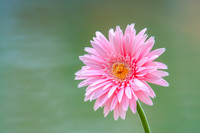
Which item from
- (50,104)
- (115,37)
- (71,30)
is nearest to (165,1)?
(71,30)

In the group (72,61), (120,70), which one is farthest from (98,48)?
(72,61)

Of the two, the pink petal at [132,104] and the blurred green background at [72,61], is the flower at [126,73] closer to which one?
the pink petal at [132,104]

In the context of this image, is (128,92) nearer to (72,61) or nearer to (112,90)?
(112,90)

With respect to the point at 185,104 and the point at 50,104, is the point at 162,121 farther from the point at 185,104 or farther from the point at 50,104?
the point at 50,104

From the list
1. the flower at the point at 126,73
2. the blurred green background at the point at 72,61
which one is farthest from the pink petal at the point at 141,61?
the blurred green background at the point at 72,61

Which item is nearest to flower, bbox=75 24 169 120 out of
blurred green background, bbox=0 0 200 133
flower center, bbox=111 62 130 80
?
flower center, bbox=111 62 130 80
